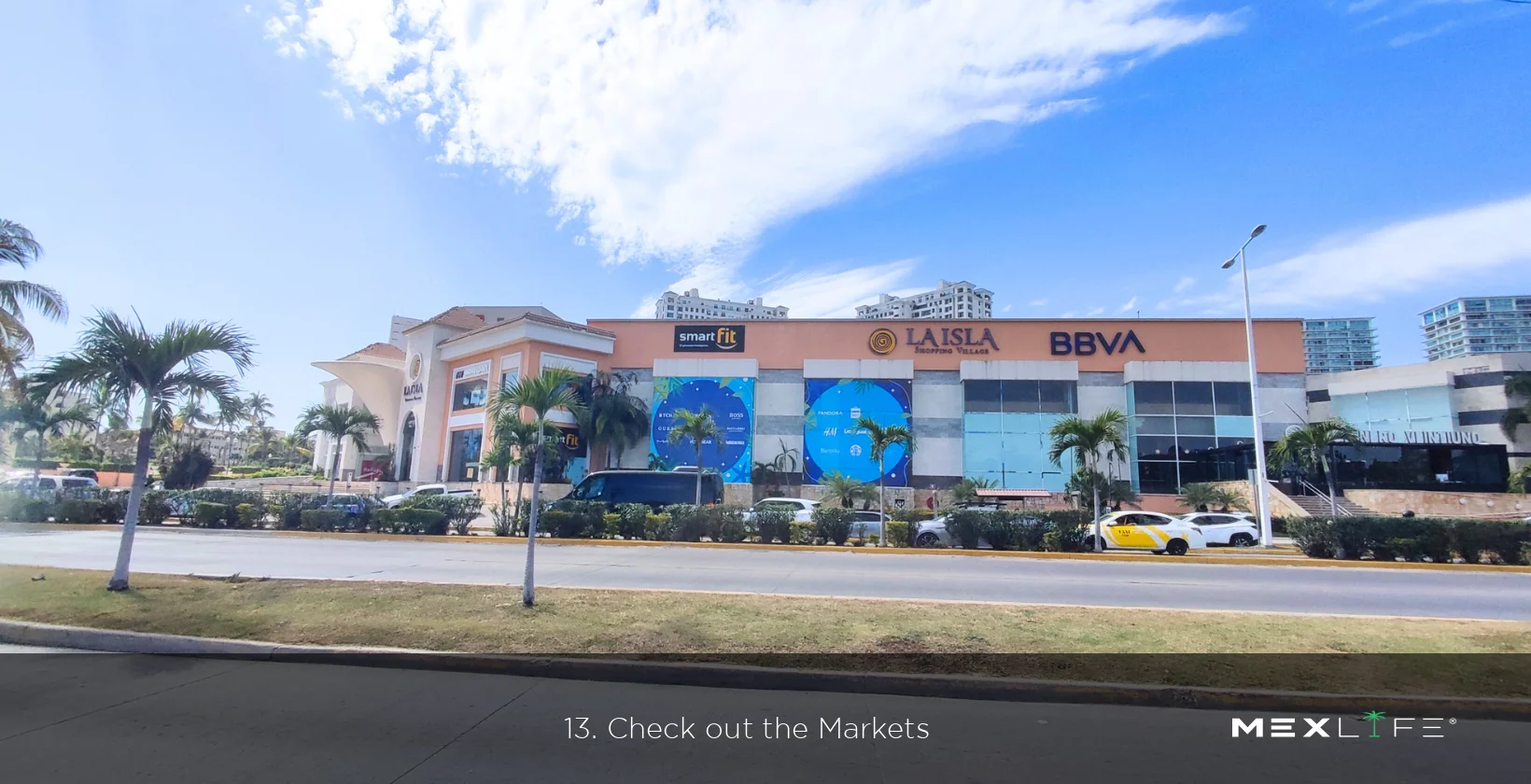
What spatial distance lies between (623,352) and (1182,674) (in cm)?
3934

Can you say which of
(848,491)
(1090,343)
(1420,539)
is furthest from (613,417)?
(1420,539)

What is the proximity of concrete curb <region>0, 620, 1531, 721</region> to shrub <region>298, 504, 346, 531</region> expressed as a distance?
1781cm

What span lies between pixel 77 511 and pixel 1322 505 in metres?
49.3

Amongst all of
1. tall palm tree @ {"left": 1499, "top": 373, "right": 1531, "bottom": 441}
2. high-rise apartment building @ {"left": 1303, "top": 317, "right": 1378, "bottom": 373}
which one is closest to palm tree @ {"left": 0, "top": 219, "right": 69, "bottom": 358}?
tall palm tree @ {"left": 1499, "top": 373, "right": 1531, "bottom": 441}

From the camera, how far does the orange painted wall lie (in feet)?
130

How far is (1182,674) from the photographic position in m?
6.22

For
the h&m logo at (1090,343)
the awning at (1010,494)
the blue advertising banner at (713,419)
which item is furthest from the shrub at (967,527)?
the h&m logo at (1090,343)

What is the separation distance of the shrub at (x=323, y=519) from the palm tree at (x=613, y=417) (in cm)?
1542

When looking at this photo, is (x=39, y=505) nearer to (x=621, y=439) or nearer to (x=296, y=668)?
(x=621, y=439)

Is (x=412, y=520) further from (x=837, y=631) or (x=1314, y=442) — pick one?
(x=1314, y=442)

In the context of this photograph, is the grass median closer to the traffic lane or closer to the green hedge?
the traffic lane

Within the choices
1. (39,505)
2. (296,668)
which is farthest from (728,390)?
(296,668)

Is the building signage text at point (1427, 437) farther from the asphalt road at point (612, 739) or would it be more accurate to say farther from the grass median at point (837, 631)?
the asphalt road at point (612, 739)

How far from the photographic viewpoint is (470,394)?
44438mm
